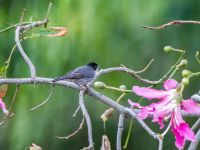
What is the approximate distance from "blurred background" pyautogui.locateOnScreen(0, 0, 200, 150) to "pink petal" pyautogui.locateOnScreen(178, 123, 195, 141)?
2.94 m

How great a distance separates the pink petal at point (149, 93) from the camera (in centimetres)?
129

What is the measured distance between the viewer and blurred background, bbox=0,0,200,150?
439cm

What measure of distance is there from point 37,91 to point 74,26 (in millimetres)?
597

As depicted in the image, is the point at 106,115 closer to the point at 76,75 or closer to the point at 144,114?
the point at 144,114

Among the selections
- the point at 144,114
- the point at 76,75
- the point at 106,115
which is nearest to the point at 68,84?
the point at 106,115

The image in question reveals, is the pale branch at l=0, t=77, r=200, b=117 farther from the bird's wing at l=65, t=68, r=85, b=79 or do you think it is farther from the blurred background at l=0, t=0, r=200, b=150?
the blurred background at l=0, t=0, r=200, b=150

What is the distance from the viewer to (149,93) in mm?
1309

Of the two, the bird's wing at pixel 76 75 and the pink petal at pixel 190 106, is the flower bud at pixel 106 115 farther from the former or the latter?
the bird's wing at pixel 76 75

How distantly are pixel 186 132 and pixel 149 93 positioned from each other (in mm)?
86

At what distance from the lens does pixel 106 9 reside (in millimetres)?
4539

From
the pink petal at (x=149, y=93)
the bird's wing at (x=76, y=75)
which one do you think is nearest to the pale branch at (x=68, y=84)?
the pink petal at (x=149, y=93)

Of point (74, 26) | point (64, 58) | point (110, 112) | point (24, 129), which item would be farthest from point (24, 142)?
point (110, 112)

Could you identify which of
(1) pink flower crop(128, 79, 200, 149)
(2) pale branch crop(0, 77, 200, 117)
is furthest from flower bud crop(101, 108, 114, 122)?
(1) pink flower crop(128, 79, 200, 149)

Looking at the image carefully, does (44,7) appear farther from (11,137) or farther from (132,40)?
(11,137)
